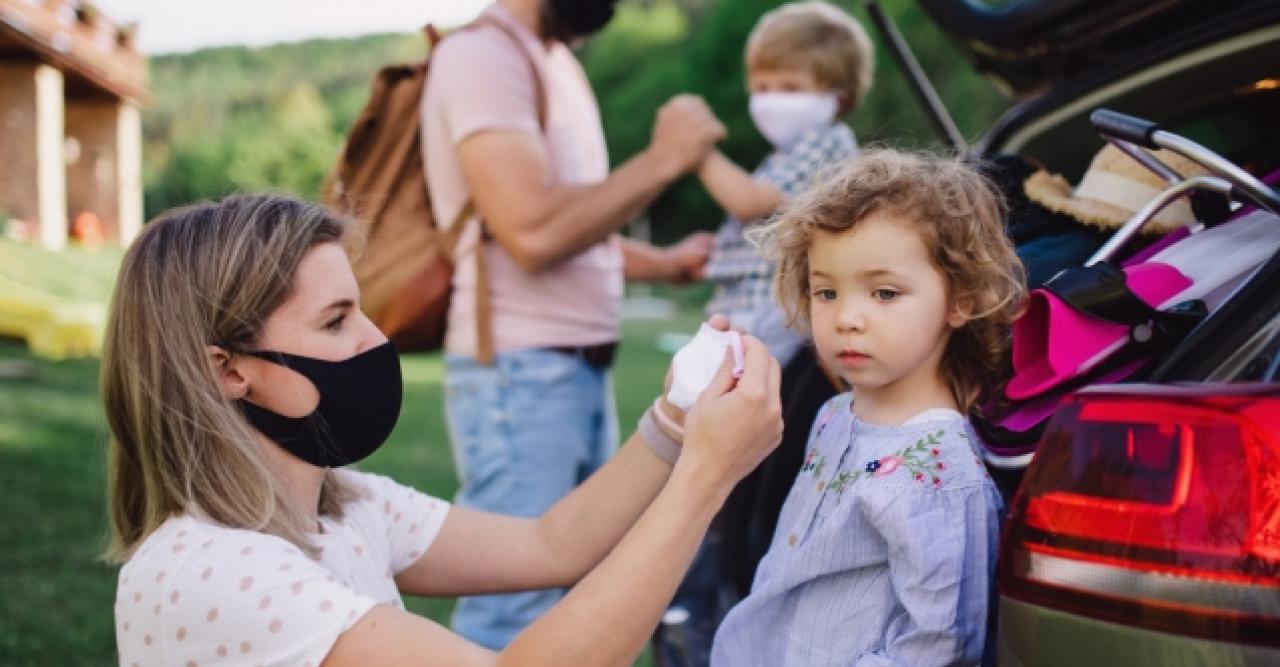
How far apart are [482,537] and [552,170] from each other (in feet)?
3.65

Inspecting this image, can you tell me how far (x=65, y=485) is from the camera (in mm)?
6820

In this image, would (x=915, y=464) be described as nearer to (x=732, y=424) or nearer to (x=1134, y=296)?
(x=732, y=424)

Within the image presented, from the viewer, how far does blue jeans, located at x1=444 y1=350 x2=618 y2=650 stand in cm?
298

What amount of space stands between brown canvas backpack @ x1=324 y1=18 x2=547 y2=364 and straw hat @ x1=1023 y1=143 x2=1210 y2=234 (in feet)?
4.61

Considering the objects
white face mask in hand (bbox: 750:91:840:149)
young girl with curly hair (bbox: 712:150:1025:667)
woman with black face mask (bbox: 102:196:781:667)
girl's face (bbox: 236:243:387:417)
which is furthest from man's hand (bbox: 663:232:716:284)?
girl's face (bbox: 236:243:387:417)

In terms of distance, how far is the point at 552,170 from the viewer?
10.2ft

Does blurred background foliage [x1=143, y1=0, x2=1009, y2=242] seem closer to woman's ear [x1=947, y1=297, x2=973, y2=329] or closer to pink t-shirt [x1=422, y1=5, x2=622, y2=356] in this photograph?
pink t-shirt [x1=422, y1=5, x2=622, y2=356]

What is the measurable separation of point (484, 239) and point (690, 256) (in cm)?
87

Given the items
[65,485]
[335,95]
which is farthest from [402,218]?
[335,95]

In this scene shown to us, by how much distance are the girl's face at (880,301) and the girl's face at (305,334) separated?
2.40ft

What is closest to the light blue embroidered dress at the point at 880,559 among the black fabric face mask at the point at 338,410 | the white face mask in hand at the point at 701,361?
the white face mask in hand at the point at 701,361

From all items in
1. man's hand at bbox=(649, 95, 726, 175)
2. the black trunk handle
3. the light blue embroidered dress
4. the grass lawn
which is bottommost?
the grass lawn

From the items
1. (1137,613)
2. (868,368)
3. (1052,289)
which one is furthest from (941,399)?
(1137,613)

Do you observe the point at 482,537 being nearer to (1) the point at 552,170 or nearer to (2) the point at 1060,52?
(1) the point at 552,170
